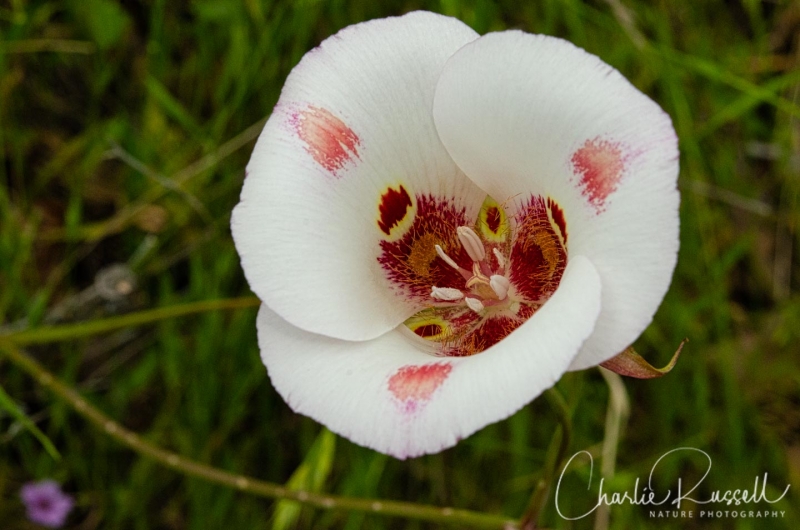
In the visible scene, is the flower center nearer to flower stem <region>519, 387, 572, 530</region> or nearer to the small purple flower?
flower stem <region>519, 387, 572, 530</region>

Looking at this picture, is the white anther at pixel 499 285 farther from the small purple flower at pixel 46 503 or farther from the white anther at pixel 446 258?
the small purple flower at pixel 46 503

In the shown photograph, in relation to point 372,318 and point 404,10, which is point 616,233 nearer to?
point 372,318

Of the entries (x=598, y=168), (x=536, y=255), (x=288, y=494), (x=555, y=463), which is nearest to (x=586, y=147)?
(x=598, y=168)

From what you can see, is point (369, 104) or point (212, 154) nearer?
point (369, 104)

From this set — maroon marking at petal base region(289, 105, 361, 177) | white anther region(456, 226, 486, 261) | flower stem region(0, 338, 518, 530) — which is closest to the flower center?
white anther region(456, 226, 486, 261)

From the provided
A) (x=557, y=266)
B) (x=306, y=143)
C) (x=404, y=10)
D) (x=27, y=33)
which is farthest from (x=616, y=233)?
(x=27, y=33)

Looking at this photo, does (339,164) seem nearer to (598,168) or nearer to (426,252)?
(426,252)

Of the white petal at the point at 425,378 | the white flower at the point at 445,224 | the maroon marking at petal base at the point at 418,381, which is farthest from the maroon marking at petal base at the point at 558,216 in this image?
the maroon marking at petal base at the point at 418,381
